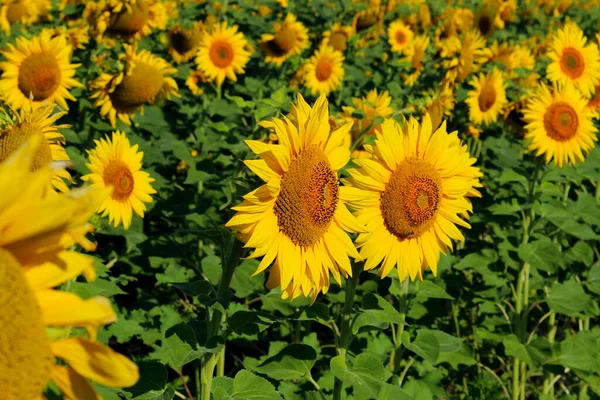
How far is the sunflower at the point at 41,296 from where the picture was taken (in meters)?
0.72

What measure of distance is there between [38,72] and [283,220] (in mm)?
2393

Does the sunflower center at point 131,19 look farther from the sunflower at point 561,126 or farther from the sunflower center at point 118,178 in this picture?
the sunflower at point 561,126

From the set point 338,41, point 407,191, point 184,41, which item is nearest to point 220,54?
point 184,41

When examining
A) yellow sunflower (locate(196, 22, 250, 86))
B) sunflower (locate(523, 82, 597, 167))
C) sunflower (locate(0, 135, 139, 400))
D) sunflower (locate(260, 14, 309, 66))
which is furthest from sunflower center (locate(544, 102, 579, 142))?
sunflower (locate(0, 135, 139, 400))

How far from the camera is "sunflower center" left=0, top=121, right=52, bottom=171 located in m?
1.74

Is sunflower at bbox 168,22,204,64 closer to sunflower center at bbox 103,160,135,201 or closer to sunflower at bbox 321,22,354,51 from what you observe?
sunflower at bbox 321,22,354,51

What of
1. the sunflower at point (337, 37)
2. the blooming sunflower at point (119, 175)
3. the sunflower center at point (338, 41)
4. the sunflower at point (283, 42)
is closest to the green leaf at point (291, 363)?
the blooming sunflower at point (119, 175)

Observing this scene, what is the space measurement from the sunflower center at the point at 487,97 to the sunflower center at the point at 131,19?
263 centimetres

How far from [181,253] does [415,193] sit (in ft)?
6.94

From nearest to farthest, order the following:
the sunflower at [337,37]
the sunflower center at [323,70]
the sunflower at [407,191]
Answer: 1. the sunflower at [407,191]
2. the sunflower center at [323,70]
3. the sunflower at [337,37]

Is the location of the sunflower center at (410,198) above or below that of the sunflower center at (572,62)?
below

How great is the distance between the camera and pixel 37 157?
6.12 ft

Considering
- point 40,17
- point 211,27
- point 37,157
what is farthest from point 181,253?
point 40,17

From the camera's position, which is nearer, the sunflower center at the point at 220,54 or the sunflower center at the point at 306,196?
the sunflower center at the point at 306,196
